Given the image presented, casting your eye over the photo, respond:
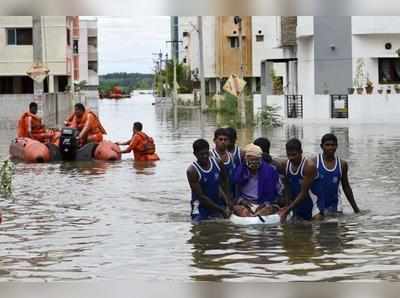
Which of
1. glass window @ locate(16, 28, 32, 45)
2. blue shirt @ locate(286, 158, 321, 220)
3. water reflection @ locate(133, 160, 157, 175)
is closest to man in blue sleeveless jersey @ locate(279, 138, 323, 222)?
blue shirt @ locate(286, 158, 321, 220)

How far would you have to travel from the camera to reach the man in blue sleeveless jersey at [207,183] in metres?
9.91

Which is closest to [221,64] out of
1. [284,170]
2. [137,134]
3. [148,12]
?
A: [137,134]

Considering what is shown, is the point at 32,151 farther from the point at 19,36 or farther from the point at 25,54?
the point at 19,36

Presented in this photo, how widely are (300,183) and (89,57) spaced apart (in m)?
114

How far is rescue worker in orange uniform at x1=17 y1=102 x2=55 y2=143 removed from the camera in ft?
69.0

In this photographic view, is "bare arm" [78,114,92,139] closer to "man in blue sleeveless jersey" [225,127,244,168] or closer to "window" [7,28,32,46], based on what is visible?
"man in blue sleeveless jersey" [225,127,244,168]

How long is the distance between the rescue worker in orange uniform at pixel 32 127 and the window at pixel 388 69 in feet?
74.5

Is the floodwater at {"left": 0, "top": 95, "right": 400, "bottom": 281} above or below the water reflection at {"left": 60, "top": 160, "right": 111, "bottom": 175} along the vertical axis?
below

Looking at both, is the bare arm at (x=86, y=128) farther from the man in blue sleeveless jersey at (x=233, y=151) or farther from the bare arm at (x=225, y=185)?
the bare arm at (x=225, y=185)

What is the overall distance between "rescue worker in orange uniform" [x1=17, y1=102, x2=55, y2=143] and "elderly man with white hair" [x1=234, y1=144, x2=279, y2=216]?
11.3m

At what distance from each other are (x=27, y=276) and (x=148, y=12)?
548 cm

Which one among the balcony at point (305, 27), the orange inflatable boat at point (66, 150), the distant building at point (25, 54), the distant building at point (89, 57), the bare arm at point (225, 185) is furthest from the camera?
the distant building at point (89, 57)

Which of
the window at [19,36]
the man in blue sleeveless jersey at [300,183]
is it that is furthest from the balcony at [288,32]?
the man in blue sleeveless jersey at [300,183]

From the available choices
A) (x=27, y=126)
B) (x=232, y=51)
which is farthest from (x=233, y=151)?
(x=232, y=51)
